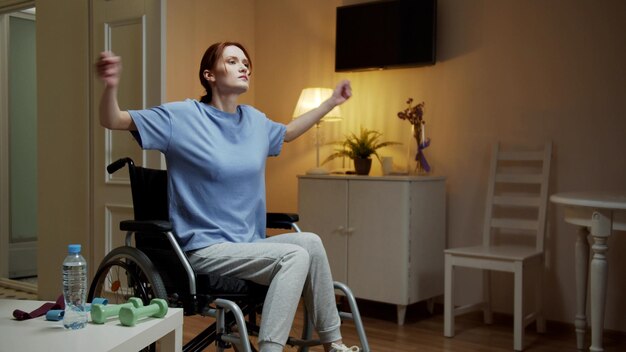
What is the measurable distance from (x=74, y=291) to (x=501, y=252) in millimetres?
1995

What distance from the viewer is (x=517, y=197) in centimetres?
323

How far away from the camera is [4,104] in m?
4.49

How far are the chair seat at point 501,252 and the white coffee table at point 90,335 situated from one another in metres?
1.67

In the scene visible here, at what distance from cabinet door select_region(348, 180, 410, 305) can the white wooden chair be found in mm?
276

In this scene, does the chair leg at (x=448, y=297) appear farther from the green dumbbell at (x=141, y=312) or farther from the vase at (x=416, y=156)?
the green dumbbell at (x=141, y=312)

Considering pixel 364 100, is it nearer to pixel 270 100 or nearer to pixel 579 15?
pixel 270 100

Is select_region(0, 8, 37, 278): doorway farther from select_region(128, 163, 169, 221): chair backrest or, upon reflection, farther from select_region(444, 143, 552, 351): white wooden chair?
select_region(444, 143, 552, 351): white wooden chair

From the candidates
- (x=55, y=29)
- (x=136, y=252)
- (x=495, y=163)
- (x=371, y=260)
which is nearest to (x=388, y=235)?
(x=371, y=260)

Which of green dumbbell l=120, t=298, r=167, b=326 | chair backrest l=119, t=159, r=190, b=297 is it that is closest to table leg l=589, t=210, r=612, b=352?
chair backrest l=119, t=159, r=190, b=297

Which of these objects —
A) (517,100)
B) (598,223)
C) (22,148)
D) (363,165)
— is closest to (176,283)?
(598,223)

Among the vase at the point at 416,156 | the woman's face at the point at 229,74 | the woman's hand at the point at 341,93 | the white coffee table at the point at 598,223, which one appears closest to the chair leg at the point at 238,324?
the woman's face at the point at 229,74

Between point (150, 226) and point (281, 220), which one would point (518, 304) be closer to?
point (281, 220)

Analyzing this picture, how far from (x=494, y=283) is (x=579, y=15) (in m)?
1.36

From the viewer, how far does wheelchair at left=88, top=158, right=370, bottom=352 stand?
72.3 inches
